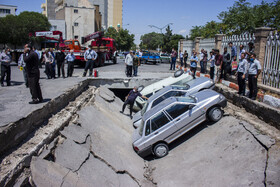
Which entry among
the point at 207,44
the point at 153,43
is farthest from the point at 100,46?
the point at 153,43

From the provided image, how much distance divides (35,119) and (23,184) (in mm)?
2076

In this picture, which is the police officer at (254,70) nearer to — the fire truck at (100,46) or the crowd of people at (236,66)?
the crowd of people at (236,66)

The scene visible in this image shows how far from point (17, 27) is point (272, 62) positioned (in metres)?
43.2

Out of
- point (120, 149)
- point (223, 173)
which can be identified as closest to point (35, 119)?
point (120, 149)

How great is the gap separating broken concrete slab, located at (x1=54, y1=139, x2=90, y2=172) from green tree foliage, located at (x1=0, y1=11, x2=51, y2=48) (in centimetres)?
4192

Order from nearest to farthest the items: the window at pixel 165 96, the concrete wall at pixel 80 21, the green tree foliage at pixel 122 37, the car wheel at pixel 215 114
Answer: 1. the car wheel at pixel 215 114
2. the window at pixel 165 96
3. the concrete wall at pixel 80 21
4. the green tree foliage at pixel 122 37

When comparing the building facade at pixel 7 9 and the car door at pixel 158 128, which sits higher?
the building facade at pixel 7 9

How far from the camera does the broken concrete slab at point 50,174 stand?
14.7 feet

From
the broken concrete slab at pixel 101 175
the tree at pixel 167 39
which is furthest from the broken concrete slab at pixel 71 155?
the tree at pixel 167 39

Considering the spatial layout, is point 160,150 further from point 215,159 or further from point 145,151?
point 215,159

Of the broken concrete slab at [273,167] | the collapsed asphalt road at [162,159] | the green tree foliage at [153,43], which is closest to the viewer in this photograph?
the broken concrete slab at [273,167]

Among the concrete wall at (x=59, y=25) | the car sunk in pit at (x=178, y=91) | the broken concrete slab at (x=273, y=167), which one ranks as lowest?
the broken concrete slab at (x=273, y=167)

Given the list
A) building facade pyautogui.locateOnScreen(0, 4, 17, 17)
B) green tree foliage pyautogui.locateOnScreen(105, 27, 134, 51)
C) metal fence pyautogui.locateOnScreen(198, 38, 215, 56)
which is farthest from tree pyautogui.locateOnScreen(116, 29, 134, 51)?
metal fence pyautogui.locateOnScreen(198, 38, 215, 56)

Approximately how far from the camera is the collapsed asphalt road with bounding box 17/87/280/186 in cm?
522
